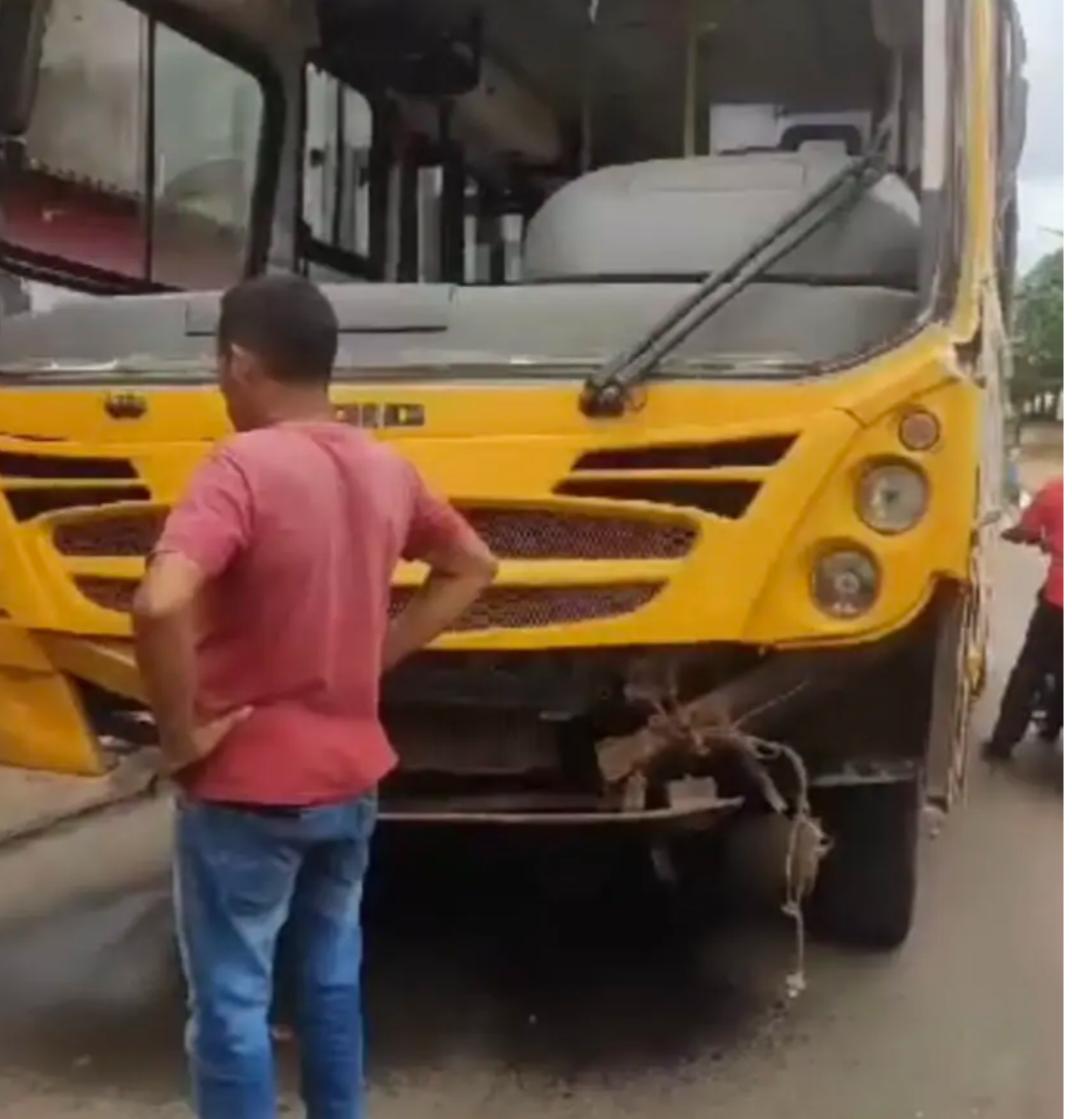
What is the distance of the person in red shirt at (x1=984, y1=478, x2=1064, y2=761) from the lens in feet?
31.6

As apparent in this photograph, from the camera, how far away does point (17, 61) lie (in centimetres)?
565

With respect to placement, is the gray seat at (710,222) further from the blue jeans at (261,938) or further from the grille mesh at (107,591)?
the blue jeans at (261,938)

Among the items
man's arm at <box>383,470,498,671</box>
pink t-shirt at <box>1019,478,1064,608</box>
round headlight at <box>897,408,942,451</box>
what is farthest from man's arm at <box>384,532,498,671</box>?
pink t-shirt at <box>1019,478,1064,608</box>

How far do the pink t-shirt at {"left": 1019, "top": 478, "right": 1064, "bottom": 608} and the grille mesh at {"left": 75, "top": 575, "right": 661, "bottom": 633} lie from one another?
4663mm

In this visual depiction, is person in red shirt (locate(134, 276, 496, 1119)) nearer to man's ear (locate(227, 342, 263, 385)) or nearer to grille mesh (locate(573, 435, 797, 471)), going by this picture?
man's ear (locate(227, 342, 263, 385))

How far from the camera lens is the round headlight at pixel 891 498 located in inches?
185

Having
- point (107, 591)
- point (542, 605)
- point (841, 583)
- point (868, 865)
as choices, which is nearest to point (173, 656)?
point (542, 605)

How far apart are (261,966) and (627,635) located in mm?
1258

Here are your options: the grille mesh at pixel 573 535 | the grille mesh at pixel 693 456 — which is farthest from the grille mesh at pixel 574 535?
the grille mesh at pixel 693 456

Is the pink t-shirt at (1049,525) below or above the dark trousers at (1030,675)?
above

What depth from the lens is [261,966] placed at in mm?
3766

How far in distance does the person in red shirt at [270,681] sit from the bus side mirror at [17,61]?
2.12m

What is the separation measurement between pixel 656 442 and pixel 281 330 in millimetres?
1274

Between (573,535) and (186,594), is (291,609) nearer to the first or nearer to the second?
(186,594)
